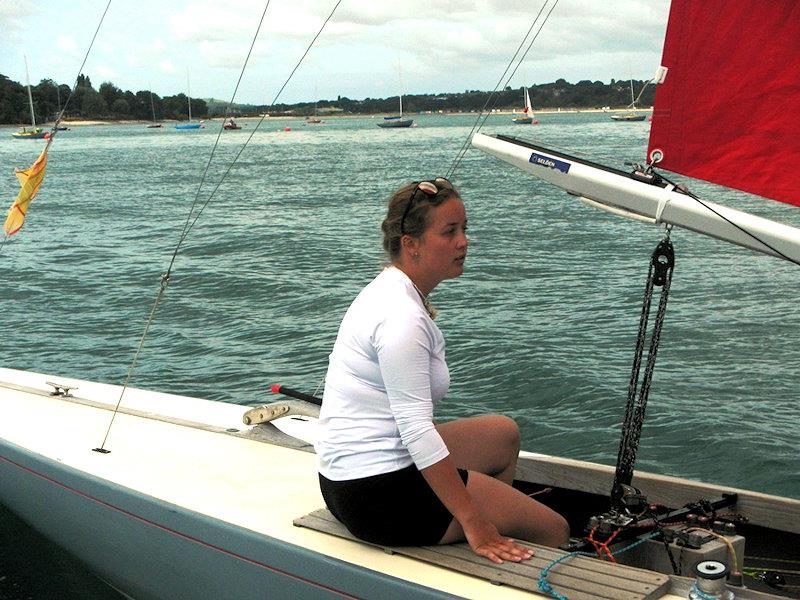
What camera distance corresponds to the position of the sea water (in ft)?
21.1

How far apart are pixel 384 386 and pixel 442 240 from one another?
0.40m

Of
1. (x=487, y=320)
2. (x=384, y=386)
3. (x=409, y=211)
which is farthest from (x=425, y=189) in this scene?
(x=487, y=320)

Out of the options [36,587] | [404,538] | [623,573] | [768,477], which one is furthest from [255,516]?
[768,477]

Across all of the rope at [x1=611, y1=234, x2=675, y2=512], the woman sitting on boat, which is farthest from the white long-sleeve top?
the rope at [x1=611, y1=234, x2=675, y2=512]

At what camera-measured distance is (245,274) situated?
12.7 metres

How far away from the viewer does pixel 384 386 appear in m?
2.73

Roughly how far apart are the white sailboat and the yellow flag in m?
0.95

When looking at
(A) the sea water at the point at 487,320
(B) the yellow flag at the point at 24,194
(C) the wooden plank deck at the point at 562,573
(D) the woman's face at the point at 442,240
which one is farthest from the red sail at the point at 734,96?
(B) the yellow flag at the point at 24,194

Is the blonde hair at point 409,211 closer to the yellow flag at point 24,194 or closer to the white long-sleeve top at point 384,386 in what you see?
the white long-sleeve top at point 384,386

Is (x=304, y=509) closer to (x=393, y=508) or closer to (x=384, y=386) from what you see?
(x=393, y=508)

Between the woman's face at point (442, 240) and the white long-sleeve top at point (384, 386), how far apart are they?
0.07 metres

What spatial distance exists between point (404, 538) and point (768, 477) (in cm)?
347

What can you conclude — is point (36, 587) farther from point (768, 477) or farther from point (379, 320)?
point (768, 477)

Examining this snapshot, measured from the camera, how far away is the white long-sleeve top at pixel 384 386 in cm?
264
